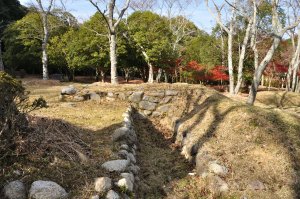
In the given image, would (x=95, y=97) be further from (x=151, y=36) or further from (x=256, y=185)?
(x=151, y=36)

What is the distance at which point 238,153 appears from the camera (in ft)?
22.5

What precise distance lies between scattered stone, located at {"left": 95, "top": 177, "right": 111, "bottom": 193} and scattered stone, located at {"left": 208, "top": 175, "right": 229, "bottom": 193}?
2.17 meters

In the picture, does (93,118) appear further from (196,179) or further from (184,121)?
(196,179)

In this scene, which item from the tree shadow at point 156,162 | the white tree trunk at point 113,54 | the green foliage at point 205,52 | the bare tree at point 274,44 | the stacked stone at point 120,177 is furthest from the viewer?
the green foliage at point 205,52

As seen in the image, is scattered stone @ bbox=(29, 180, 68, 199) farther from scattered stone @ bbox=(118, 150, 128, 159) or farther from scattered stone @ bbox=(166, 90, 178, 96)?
scattered stone @ bbox=(166, 90, 178, 96)

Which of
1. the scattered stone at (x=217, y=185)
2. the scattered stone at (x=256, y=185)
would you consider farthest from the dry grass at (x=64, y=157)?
the scattered stone at (x=256, y=185)

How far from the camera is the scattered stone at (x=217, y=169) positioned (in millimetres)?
6199

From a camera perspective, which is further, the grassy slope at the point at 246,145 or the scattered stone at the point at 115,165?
the grassy slope at the point at 246,145

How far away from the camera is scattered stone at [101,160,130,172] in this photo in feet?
17.4

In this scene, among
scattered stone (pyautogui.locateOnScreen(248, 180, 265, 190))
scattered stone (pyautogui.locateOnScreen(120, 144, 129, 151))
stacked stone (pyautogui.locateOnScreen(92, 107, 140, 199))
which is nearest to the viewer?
stacked stone (pyautogui.locateOnScreen(92, 107, 140, 199))

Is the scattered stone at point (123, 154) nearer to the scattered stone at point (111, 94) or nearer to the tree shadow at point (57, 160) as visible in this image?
the tree shadow at point (57, 160)

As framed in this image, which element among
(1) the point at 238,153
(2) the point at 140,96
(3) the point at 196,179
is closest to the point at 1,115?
(3) the point at 196,179

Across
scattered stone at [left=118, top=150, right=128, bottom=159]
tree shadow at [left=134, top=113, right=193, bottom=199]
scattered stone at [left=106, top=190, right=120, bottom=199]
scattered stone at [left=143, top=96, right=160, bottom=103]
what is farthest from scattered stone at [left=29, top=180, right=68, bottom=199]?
scattered stone at [left=143, top=96, right=160, bottom=103]

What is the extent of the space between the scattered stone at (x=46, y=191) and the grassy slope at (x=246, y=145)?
7.53 ft
